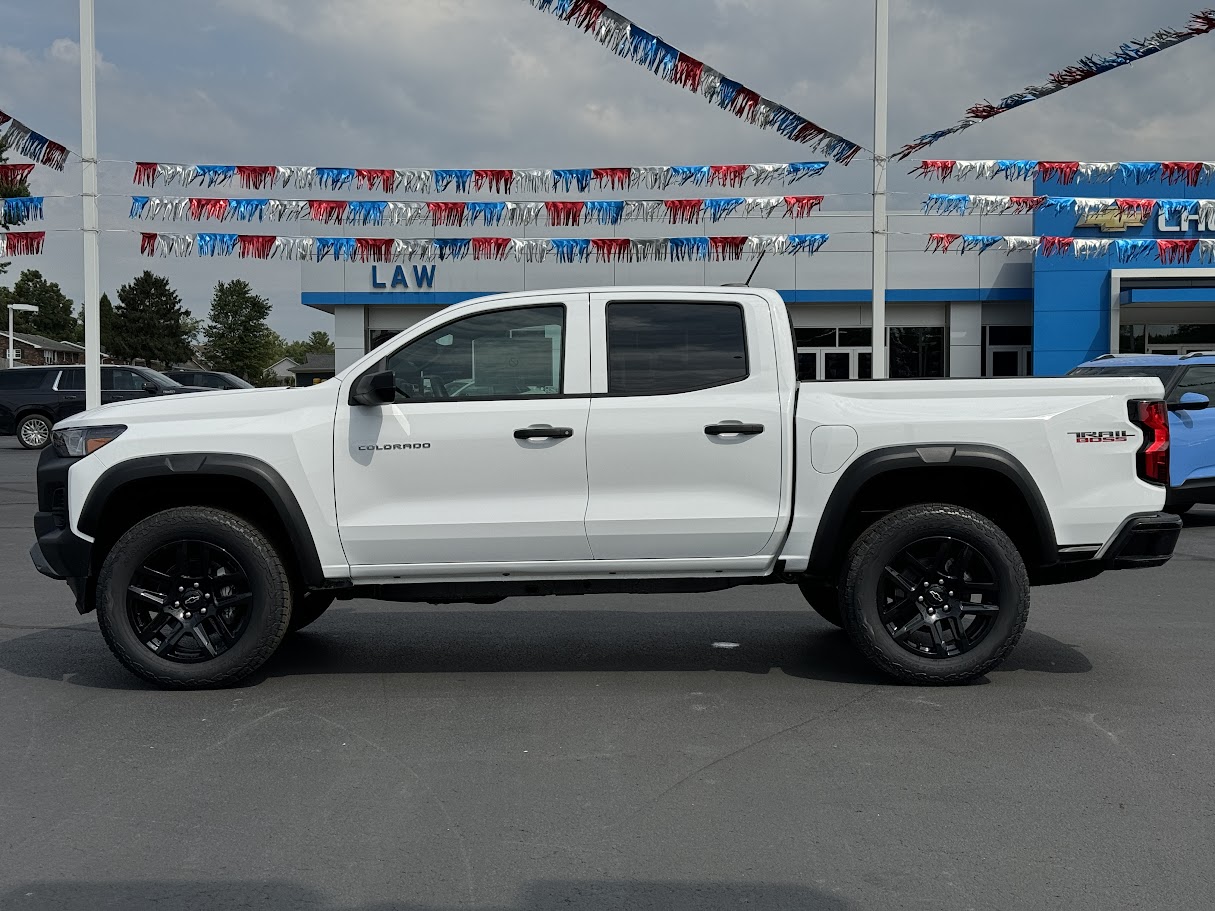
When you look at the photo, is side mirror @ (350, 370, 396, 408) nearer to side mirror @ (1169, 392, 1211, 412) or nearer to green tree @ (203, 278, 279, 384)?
side mirror @ (1169, 392, 1211, 412)

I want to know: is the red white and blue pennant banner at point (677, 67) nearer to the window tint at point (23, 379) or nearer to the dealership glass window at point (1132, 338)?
the window tint at point (23, 379)

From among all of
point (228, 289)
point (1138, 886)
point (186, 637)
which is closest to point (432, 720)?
point (186, 637)

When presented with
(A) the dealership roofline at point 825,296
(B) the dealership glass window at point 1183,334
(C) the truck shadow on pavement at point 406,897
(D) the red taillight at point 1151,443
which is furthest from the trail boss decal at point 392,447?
(B) the dealership glass window at point 1183,334

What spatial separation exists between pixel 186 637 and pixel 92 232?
1107 centimetres

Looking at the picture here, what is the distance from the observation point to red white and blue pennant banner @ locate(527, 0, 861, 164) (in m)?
13.2

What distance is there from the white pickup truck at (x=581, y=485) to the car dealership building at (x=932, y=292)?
84.7 ft

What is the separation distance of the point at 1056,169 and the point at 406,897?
534 inches

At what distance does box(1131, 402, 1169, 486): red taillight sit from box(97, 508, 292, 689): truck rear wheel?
419 cm

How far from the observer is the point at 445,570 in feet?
18.7

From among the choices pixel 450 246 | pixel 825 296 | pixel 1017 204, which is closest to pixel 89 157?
pixel 450 246

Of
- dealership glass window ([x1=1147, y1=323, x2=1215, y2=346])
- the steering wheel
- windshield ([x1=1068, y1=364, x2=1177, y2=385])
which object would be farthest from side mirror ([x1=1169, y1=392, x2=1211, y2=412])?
dealership glass window ([x1=1147, y1=323, x2=1215, y2=346])

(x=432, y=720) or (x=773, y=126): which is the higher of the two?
(x=773, y=126)

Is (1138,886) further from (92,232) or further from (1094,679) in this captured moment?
(92,232)

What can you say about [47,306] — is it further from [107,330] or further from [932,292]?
[932,292]
